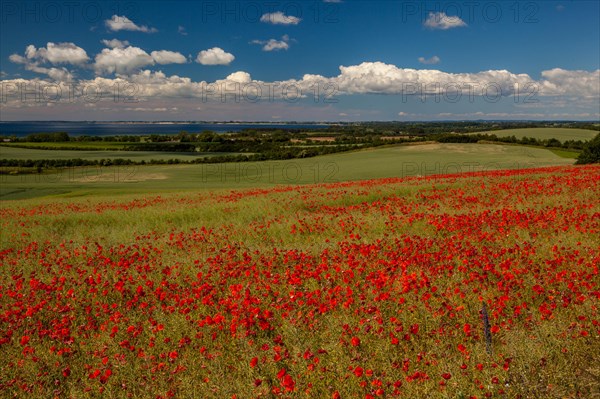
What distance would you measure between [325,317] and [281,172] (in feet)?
175

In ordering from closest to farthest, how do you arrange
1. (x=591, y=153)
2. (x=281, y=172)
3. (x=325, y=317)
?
1. (x=325, y=317)
2. (x=591, y=153)
3. (x=281, y=172)

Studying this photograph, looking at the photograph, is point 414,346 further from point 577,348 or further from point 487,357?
point 577,348

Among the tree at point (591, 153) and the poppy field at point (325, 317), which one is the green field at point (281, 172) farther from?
Answer: the poppy field at point (325, 317)

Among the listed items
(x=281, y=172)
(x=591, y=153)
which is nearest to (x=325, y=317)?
(x=591, y=153)

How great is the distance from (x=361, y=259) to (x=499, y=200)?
809 cm

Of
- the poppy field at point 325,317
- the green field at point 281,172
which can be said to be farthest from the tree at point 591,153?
the poppy field at point 325,317

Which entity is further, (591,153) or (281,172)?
(281,172)

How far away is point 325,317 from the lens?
5.18 metres

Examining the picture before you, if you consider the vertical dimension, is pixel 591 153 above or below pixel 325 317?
above

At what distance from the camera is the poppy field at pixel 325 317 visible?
12.8ft

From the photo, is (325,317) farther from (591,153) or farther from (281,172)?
(281,172)

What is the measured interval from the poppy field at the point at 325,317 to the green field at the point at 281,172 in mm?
34369

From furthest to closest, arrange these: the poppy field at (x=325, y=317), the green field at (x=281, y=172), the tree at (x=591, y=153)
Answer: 1. the green field at (x=281, y=172)
2. the tree at (x=591, y=153)
3. the poppy field at (x=325, y=317)

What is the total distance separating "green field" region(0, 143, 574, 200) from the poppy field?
34.4 meters
